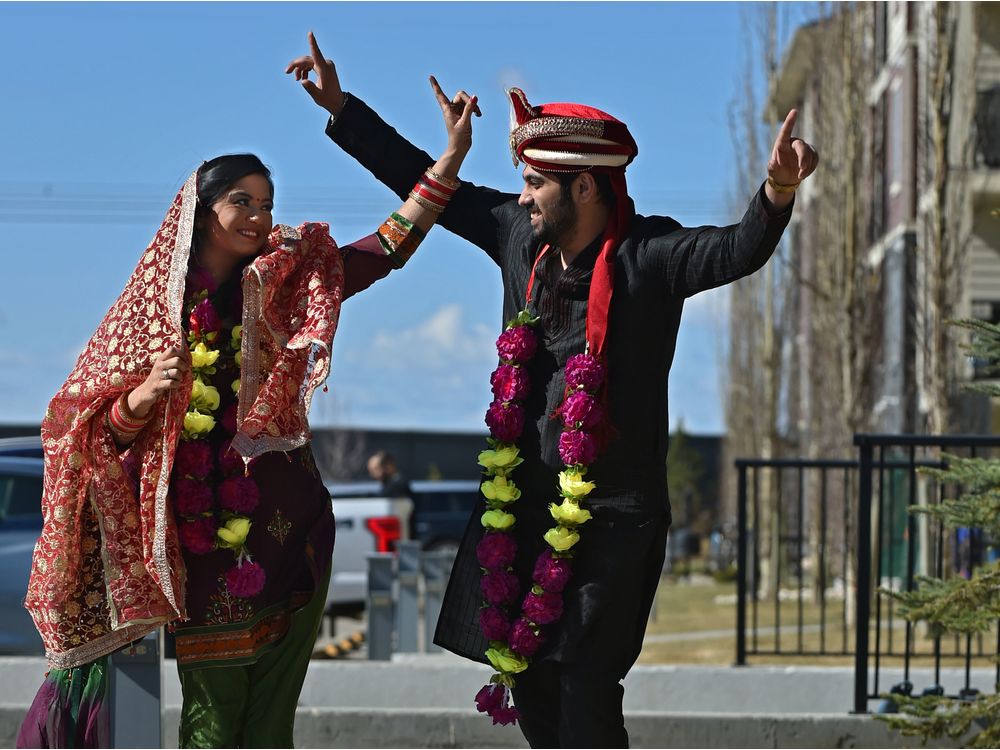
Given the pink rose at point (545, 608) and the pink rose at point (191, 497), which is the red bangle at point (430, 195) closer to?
the pink rose at point (191, 497)

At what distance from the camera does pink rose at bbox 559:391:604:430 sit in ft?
14.6

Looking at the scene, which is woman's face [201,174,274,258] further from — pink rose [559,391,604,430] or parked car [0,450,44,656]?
parked car [0,450,44,656]

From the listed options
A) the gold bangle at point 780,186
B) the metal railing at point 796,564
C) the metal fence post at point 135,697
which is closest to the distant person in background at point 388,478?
the metal railing at point 796,564

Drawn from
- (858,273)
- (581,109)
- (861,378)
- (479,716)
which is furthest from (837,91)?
(581,109)

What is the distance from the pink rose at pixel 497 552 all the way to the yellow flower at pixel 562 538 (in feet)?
0.43

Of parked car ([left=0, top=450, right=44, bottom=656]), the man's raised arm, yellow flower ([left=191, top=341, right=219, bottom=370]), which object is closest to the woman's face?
yellow flower ([left=191, top=341, right=219, bottom=370])

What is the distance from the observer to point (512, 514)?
4664 mm

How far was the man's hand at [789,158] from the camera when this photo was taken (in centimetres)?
418

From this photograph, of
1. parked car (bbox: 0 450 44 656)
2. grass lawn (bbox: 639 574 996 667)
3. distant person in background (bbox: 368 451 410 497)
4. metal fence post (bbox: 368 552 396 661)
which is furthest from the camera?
distant person in background (bbox: 368 451 410 497)

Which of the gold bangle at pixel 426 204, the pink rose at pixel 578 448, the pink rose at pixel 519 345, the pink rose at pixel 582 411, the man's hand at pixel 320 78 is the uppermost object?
the man's hand at pixel 320 78

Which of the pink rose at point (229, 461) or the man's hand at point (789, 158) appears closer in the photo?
the man's hand at point (789, 158)

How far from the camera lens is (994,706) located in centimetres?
622

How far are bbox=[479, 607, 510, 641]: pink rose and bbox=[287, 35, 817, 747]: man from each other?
10 centimetres

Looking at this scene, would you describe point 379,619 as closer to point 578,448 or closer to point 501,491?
point 501,491
